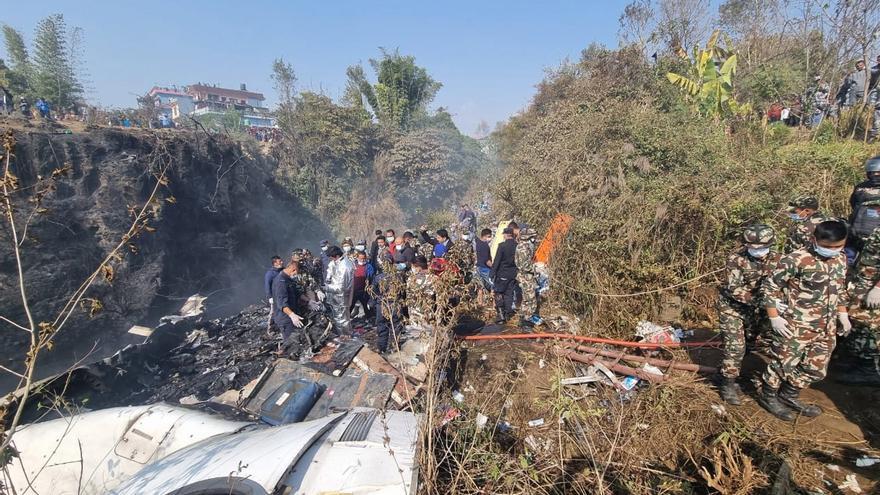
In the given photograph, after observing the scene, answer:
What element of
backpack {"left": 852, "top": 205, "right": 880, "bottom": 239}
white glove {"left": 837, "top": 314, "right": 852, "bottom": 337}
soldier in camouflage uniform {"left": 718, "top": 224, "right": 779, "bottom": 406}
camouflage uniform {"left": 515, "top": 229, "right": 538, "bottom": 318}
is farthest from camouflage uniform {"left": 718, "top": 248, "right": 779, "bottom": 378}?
camouflage uniform {"left": 515, "top": 229, "right": 538, "bottom": 318}

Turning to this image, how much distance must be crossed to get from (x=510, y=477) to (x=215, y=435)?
225 cm

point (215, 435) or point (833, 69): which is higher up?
point (833, 69)

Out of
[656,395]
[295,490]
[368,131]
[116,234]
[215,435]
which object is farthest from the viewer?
[368,131]

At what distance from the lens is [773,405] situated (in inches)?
134

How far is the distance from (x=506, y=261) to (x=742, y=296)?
294 cm

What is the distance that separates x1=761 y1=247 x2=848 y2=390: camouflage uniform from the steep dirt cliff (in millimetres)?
9949

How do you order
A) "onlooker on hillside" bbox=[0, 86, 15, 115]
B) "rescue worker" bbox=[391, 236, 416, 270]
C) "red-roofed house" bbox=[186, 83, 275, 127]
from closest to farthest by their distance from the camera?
"rescue worker" bbox=[391, 236, 416, 270], "onlooker on hillside" bbox=[0, 86, 15, 115], "red-roofed house" bbox=[186, 83, 275, 127]

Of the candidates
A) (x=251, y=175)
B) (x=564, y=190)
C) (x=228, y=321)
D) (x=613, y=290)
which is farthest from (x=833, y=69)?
(x=251, y=175)

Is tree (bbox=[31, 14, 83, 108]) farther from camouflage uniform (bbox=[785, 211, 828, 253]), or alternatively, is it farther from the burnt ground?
camouflage uniform (bbox=[785, 211, 828, 253])

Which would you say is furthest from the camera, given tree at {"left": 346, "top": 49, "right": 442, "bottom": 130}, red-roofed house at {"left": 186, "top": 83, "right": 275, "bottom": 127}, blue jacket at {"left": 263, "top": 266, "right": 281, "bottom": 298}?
red-roofed house at {"left": 186, "top": 83, "right": 275, "bottom": 127}

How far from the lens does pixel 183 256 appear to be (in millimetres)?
12344

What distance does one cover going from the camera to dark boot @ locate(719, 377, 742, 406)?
360 cm

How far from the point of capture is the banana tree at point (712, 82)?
867cm

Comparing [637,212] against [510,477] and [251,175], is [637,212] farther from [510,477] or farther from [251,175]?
[251,175]
